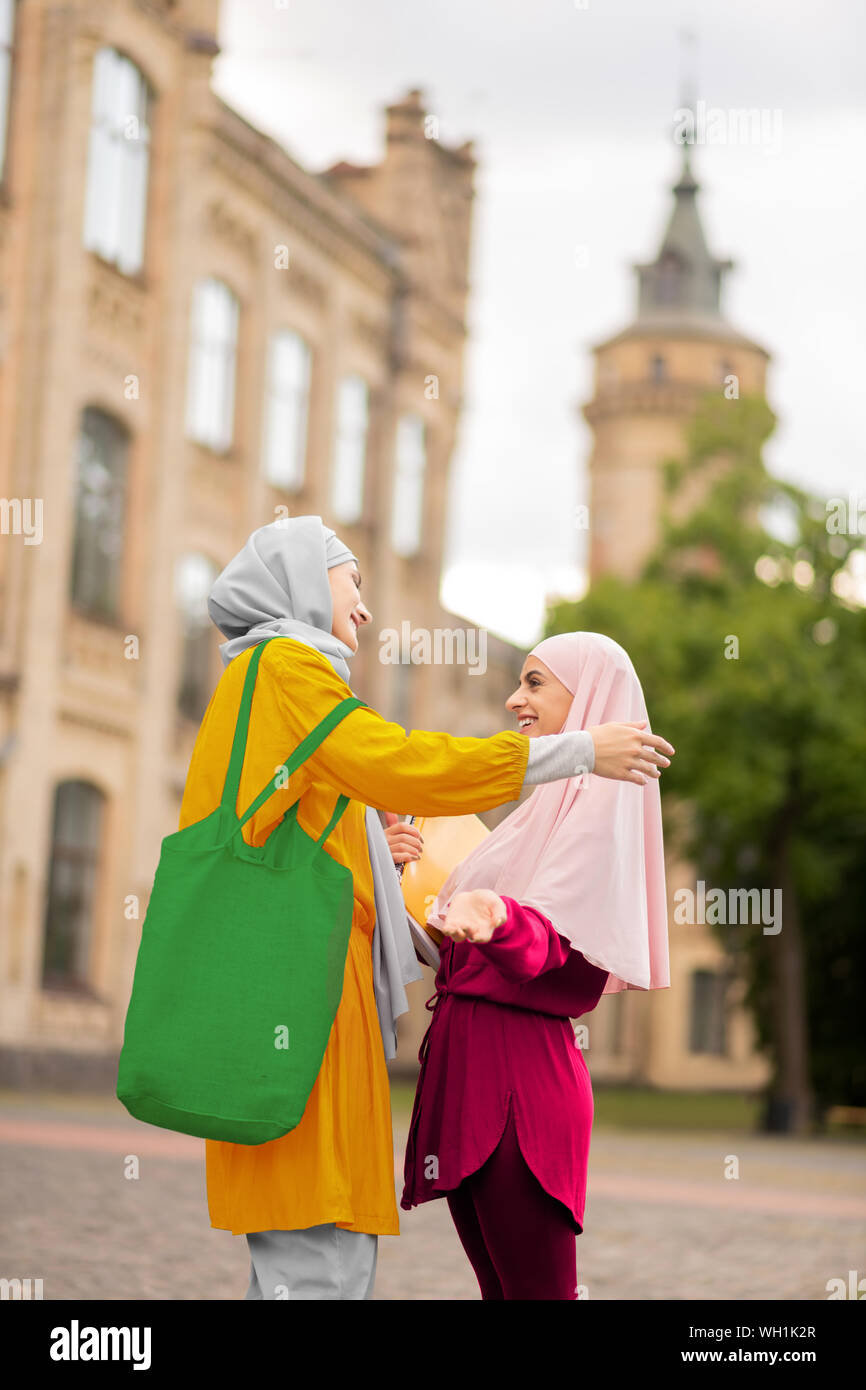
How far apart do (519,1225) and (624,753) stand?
3.23 ft

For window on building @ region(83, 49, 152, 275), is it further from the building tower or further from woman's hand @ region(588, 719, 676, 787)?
the building tower

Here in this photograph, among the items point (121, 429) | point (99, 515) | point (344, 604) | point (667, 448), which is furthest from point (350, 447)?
point (344, 604)

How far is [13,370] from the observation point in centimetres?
2255

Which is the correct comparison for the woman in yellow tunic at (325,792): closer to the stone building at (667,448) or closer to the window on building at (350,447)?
the window on building at (350,447)

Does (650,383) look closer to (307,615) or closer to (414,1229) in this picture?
(414,1229)

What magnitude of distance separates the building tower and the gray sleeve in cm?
5292

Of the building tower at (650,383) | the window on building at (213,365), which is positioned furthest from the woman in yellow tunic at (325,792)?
the building tower at (650,383)

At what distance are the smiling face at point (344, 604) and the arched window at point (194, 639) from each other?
2251 centimetres

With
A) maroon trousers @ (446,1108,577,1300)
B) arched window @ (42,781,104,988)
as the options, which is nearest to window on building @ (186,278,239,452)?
arched window @ (42,781,104,988)
